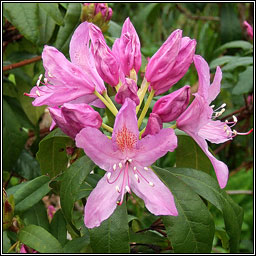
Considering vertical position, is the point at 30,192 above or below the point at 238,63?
below

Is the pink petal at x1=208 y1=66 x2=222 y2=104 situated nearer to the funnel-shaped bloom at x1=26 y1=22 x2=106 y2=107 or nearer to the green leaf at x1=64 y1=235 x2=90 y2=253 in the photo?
the funnel-shaped bloom at x1=26 y1=22 x2=106 y2=107

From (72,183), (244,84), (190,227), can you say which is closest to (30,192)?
(72,183)

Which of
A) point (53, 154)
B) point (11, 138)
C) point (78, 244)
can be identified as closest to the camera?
point (78, 244)

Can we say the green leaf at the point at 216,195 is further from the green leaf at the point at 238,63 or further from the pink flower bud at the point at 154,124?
the green leaf at the point at 238,63

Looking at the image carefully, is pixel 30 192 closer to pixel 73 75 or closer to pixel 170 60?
pixel 73 75

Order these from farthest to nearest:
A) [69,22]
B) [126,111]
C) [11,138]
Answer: [11,138] → [69,22] → [126,111]

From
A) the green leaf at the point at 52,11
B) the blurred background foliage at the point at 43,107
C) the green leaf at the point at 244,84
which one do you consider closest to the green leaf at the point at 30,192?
the blurred background foliage at the point at 43,107
